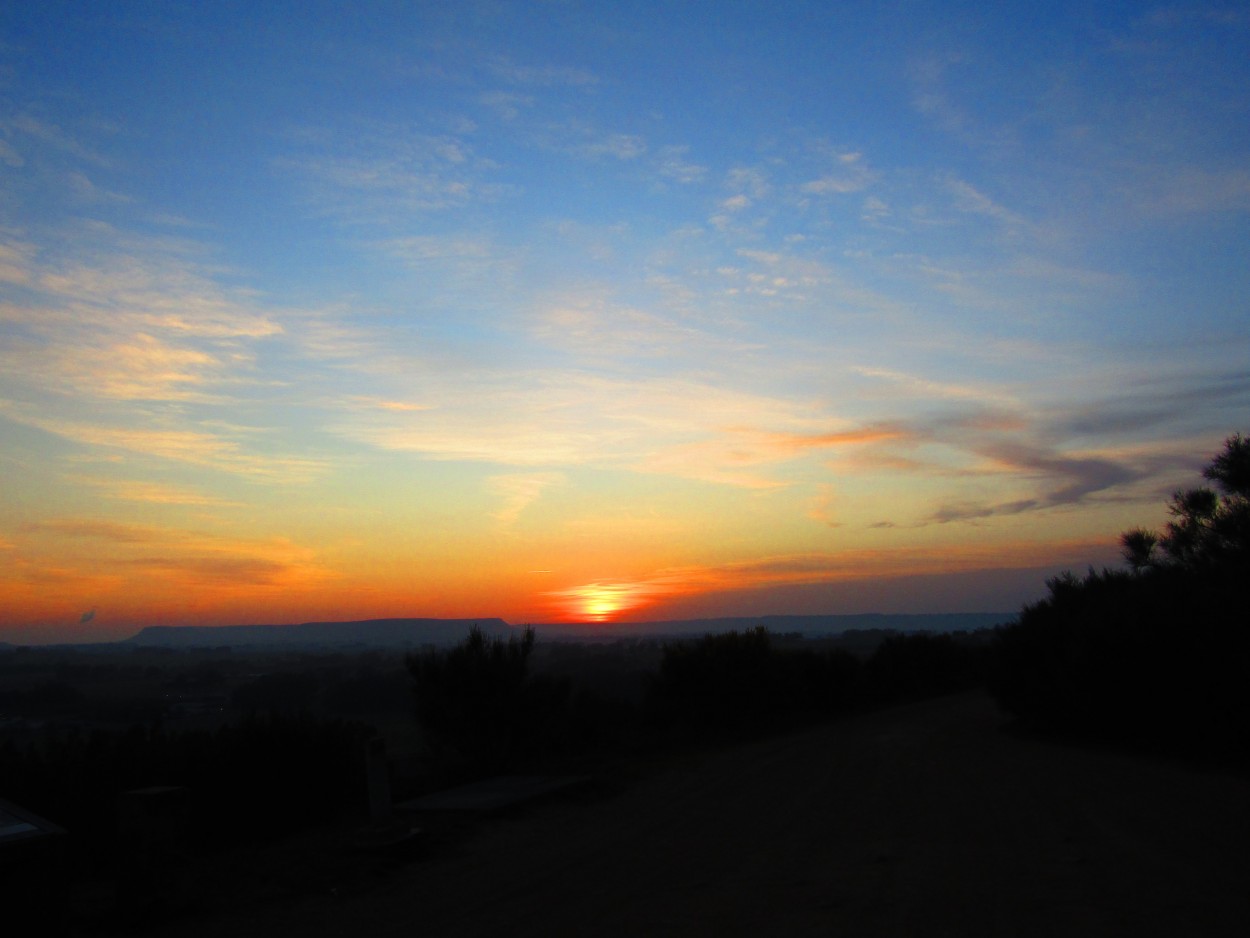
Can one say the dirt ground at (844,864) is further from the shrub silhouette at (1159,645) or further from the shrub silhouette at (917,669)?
the shrub silhouette at (917,669)

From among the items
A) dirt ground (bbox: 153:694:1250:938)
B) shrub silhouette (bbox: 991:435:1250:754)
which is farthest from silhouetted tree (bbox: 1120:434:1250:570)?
dirt ground (bbox: 153:694:1250:938)

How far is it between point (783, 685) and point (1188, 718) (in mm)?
14993

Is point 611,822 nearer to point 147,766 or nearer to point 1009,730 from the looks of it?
point 147,766

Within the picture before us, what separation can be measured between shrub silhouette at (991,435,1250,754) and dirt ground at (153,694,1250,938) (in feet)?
6.15

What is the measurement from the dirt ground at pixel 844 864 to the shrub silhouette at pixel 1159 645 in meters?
1.88

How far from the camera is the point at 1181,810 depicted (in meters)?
10.9

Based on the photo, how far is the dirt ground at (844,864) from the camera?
7062mm

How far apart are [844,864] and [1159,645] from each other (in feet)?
37.1

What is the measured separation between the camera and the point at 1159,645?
672 inches

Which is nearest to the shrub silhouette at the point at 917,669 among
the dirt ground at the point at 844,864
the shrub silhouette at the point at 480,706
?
the shrub silhouette at the point at 480,706

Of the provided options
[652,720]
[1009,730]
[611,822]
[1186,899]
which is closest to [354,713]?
[652,720]

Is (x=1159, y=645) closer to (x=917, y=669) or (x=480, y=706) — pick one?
(x=480, y=706)

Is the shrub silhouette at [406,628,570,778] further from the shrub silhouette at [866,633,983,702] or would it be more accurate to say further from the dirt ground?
the shrub silhouette at [866,633,983,702]

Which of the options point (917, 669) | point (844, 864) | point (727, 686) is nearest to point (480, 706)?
point (844, 864)
